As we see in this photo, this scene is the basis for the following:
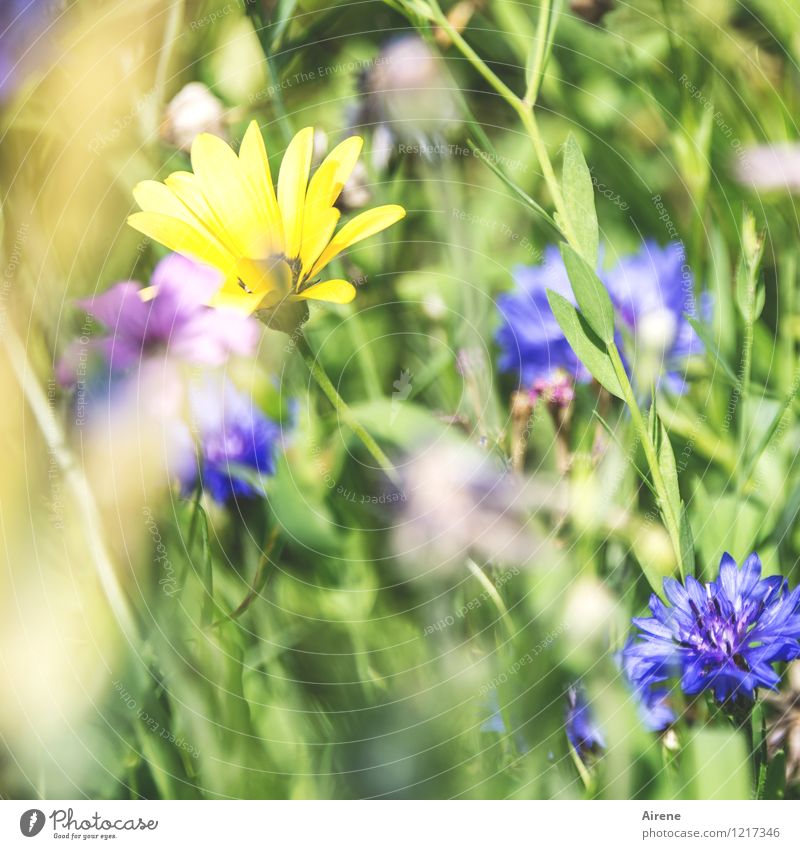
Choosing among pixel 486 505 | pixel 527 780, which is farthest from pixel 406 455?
pixel 527 780

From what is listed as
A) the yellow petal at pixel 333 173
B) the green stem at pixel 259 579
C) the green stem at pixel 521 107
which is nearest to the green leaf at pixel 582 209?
the green stem at pixel 521 107

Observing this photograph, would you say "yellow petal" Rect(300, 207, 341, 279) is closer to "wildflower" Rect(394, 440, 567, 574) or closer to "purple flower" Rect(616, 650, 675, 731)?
"wildflower" Rect(394, 440, 567, 574)

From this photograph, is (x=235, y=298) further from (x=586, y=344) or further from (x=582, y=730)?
(x=582, y=730)

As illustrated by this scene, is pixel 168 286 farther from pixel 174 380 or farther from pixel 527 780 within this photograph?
pixel 527 780

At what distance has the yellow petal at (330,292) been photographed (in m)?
0.41

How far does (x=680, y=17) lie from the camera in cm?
45

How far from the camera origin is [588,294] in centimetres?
42

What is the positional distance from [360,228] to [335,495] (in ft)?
0.43

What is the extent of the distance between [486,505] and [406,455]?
0.16ft

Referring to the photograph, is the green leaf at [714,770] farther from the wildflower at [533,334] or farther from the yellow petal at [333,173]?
the yellow petal at [333,173]

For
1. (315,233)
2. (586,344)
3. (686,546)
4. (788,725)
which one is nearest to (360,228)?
(315,233)

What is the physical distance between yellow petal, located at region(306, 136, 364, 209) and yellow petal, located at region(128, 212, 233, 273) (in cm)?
5

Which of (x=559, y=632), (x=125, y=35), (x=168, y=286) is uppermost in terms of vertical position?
(x=125, y=35)
